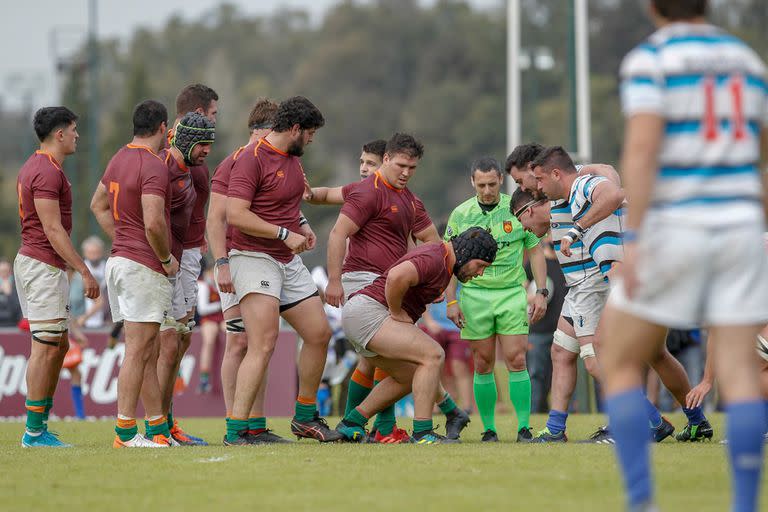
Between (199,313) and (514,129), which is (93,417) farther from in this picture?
(514,129)

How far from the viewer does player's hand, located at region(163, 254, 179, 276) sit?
9.12 m

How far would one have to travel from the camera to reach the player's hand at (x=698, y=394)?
905 cm

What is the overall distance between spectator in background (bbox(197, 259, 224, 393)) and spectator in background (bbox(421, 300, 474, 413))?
2937mm

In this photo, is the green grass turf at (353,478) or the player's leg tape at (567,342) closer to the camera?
the green grass turf at (353,478)

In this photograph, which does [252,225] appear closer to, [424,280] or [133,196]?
[133,196]

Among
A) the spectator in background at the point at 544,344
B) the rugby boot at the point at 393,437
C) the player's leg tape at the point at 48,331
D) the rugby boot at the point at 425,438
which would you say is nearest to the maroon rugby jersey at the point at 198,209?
the player's leg tape at the point at 48,331

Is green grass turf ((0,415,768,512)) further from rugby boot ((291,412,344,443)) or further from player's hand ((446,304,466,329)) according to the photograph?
player's hand ((446,304,466,329))

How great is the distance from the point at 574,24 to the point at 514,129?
56.2 ft

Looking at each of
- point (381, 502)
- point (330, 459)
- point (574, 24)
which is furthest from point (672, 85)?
point (574, 24)

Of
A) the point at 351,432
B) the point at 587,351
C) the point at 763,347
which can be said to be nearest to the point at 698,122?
the point at 763,347

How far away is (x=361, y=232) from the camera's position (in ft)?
33.1

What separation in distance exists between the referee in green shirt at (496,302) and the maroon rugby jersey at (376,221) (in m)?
0.47

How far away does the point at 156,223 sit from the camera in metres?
8.82

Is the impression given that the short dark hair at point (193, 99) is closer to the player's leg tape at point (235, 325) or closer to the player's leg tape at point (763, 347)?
the player's leg tape at point (235, 325)
